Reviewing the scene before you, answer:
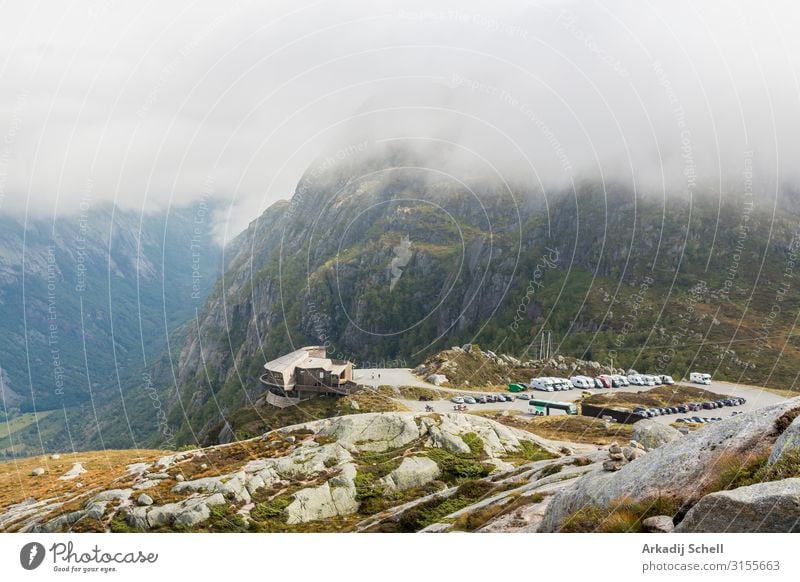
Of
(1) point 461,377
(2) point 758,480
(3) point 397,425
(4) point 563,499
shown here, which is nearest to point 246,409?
(1) point 461,377

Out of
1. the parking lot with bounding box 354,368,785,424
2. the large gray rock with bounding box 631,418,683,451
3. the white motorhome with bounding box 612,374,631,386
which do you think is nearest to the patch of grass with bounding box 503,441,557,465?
the large gray rock with bounding box 631,418,683,451

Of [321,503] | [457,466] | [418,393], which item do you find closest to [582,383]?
[418,393]

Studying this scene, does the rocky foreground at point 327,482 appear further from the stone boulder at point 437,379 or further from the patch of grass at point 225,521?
the stone boulder at point 437,379

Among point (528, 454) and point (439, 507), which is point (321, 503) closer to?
point (439, 507)

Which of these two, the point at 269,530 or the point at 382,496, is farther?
the point at 382,496

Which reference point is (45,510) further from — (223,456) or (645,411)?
(645,411)

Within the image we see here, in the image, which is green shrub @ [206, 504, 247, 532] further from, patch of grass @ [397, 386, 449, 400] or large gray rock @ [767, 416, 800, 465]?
patch of grass @ [397, 386, 449, 400]

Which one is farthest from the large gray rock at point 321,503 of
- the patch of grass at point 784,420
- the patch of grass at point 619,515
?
the patch of grass at point 784,420
